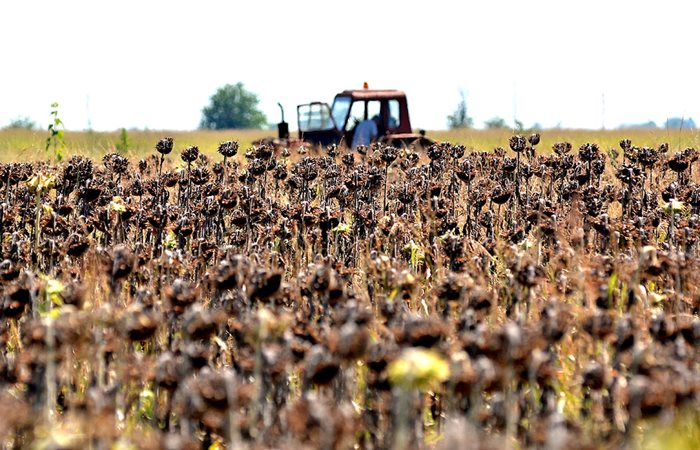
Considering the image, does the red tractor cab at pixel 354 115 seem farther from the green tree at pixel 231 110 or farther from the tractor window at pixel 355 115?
the green tree at pixel 231 110

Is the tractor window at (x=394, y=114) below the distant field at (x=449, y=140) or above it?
above

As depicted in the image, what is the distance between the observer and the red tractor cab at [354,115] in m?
23.1

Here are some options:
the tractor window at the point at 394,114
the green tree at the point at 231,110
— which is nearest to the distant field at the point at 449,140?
the tractor window at the point at 394,114

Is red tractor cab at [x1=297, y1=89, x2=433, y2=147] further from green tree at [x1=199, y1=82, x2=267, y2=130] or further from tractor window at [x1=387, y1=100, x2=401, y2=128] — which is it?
green tree at [x1=199, y1=82, x2=267, y2=130]

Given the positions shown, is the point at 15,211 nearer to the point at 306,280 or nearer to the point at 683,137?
the point at 306,280

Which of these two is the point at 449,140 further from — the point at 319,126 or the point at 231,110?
the point at 231,110

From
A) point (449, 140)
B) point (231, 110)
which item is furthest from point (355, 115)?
point (231, 110)

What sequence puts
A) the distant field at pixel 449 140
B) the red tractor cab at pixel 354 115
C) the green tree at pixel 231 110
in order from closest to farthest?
the distant field at pixel 449 140, the red tractor cab at pixel 354 115, the green tree at pixel 231 110

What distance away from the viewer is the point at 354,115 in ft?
75.9

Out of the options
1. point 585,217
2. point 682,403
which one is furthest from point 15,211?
point 682,403

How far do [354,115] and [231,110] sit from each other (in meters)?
117

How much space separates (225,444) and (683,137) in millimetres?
14972

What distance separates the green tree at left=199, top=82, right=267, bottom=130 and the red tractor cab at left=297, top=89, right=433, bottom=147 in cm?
11427

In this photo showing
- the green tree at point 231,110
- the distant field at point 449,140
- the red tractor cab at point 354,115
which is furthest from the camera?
the green tree at point 231,110
